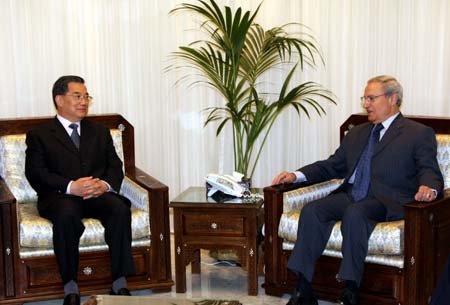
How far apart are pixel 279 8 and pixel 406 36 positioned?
954 mm

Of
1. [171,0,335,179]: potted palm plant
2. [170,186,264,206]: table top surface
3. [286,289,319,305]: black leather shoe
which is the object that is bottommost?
[286,289,319,305]: black leather shoe

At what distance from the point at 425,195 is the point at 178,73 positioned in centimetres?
238

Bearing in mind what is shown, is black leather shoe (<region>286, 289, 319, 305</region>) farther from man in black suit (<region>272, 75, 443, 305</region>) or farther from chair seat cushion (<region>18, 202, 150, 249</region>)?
chair seat cushion (<region>18, 202, 150, 249</region>)

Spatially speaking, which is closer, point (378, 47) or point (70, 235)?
point (70, 235)

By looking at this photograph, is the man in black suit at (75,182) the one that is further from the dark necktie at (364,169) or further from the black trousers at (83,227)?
the dark necktie at (364,169)

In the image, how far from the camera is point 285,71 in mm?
5332

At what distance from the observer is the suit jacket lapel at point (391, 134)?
4.09 m

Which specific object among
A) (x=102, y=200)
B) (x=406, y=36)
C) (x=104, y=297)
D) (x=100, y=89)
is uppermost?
(x=406, y=36)

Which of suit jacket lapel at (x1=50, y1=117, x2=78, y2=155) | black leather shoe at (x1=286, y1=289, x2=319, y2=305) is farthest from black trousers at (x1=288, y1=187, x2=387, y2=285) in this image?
suit jacket lapel at (x1=50, y1=117, x2=78, y2=155)

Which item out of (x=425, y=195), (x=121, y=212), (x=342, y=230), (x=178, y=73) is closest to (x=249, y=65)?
(x=178, y=73)

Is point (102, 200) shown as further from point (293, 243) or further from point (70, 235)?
point (293, 243)

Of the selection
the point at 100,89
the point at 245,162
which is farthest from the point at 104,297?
the point at 100,89

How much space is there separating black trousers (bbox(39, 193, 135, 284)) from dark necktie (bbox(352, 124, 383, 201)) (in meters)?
1.29

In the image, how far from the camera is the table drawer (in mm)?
4191
